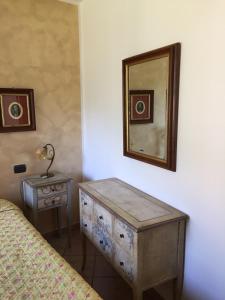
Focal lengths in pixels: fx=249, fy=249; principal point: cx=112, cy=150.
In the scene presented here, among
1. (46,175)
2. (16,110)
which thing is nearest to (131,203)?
(46,175)

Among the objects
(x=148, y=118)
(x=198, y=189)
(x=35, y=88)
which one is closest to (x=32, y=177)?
(x=35, y=88)

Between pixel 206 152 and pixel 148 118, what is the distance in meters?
0.61

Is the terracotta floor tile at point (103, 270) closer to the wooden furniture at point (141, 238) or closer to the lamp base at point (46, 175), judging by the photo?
the wooden furniture at point (141, 238)

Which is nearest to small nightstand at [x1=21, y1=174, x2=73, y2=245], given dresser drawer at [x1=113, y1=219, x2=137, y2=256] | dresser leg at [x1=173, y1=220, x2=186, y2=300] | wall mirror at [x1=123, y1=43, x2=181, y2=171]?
wall mirror at [x1=123, y1=43, x2=181, y2=171]

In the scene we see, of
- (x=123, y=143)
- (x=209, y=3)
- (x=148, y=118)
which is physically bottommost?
(x=123, y=143)

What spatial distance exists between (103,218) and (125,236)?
1.04ft

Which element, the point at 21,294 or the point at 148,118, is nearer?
the point at 21,294

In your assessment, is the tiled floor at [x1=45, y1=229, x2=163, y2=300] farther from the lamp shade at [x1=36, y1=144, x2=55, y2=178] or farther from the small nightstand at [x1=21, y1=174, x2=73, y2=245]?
the lamp shade at [x1=36, y1=144, x2=55, y2=178]

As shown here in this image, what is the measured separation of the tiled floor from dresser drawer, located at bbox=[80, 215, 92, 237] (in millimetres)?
458

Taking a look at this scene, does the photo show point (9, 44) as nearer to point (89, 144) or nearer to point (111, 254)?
point (89, 144)

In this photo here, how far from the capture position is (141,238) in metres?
1.52

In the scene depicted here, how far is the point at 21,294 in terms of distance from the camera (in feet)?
4.06

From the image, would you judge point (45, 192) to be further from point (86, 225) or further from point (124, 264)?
point (124, 264)

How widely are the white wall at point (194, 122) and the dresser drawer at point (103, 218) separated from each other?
1.34 ft
